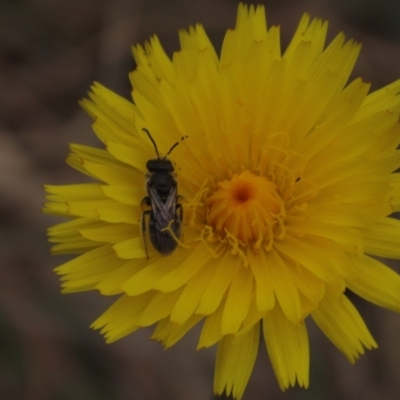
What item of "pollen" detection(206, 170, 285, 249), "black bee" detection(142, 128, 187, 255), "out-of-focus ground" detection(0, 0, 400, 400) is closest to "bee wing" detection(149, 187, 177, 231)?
"black bee" detection(142, 128, 187, 255)

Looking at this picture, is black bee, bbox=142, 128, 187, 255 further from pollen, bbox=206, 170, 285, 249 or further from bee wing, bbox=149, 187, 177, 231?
pollen, bbox=206, 170, 285, 249

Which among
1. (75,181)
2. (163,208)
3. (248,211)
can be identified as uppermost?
(75,181)

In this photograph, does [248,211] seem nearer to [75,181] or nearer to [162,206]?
[162,206]

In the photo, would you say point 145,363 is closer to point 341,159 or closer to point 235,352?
point 235,352

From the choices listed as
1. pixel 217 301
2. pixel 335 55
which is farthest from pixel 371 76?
pixel 217 301

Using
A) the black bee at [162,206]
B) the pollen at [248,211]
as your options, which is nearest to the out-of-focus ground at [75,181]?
the pollen at [248,211]

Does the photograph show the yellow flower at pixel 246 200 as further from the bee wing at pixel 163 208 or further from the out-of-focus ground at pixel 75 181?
the out-of-focus ground at pixel 75 181

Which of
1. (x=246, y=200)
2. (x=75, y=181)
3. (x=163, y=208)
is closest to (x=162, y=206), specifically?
(x=163, y=208)
